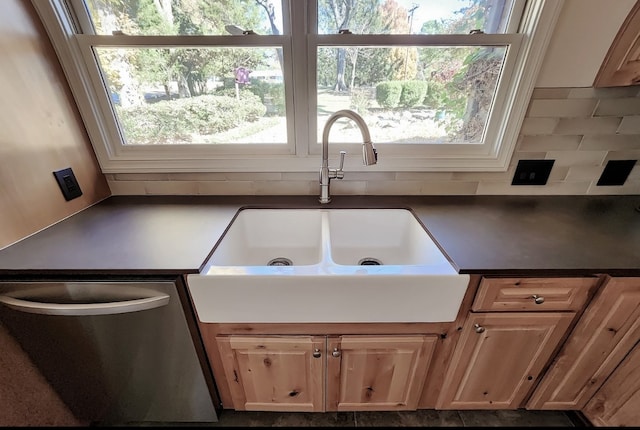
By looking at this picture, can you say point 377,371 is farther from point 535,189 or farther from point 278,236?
point 535,189

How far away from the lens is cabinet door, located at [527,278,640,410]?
833 mm

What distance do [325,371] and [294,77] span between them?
120 centimetres

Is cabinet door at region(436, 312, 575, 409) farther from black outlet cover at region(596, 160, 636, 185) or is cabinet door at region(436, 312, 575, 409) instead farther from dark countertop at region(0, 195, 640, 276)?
black outlet cover at region(596, 160, 636, 185)

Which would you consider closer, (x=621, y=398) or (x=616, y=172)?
(x=621, y=398)

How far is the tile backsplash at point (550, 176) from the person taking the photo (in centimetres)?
110

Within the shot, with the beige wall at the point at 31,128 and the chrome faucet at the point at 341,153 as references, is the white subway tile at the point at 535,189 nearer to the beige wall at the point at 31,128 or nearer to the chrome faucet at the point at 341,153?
the chrome faucet at the point at 341,153

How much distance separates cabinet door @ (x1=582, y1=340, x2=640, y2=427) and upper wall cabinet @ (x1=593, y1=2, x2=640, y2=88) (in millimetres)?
999

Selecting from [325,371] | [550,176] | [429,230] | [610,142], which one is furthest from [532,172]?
[325,371]

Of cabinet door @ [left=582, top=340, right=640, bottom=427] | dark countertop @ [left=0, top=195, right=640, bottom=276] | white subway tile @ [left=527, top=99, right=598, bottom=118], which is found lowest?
cabinet door @ [left=582, top=340, right=640, bottom=427]

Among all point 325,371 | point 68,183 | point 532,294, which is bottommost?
Answer: point 325,371

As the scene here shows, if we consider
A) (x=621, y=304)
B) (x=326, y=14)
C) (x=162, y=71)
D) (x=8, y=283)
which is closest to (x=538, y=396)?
(x=621, y=304)

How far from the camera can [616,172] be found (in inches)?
47.9

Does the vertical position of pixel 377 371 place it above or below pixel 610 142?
below

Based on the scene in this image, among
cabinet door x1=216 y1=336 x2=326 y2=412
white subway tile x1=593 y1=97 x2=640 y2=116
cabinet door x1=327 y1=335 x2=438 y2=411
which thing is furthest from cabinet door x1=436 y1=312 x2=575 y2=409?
white subway tile x1=593 y1=97 x2=640 y2=116
